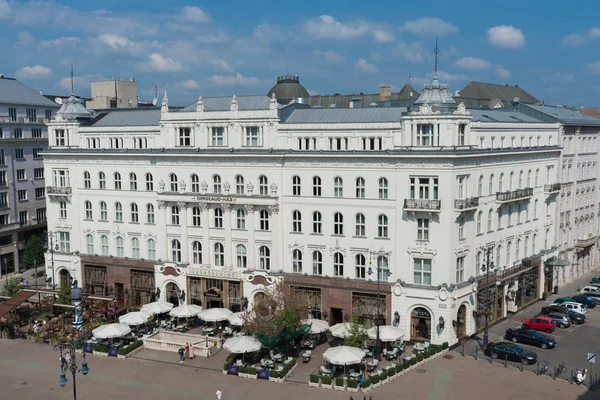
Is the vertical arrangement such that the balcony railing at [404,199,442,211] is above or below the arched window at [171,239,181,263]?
above

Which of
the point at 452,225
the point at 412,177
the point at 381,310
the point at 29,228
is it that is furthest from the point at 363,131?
the point at 29,228

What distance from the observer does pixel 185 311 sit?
65188 millimetres

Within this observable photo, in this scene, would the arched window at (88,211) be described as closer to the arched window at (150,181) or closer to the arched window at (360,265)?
the arched window at (150,181)

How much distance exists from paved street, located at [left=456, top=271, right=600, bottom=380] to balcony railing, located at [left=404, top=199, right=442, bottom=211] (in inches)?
506

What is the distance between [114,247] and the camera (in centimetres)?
7456

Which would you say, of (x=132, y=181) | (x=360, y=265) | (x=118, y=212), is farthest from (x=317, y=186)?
(x=118, y=212)

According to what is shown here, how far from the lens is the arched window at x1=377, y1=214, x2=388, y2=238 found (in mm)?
60688

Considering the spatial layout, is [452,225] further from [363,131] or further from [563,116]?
[563,116]

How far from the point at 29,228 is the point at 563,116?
73.1 meters

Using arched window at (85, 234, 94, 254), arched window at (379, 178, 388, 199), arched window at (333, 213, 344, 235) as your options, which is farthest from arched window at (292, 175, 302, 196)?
arched window at (85, 234, 94, 254)

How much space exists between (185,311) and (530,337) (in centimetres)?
3231

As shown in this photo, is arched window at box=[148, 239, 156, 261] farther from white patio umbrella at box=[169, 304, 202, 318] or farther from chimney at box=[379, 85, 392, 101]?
chimney at box=[379, 85, 392, 101]

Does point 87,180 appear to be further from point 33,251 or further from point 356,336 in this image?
point 356,336

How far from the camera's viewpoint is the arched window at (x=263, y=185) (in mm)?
65625
